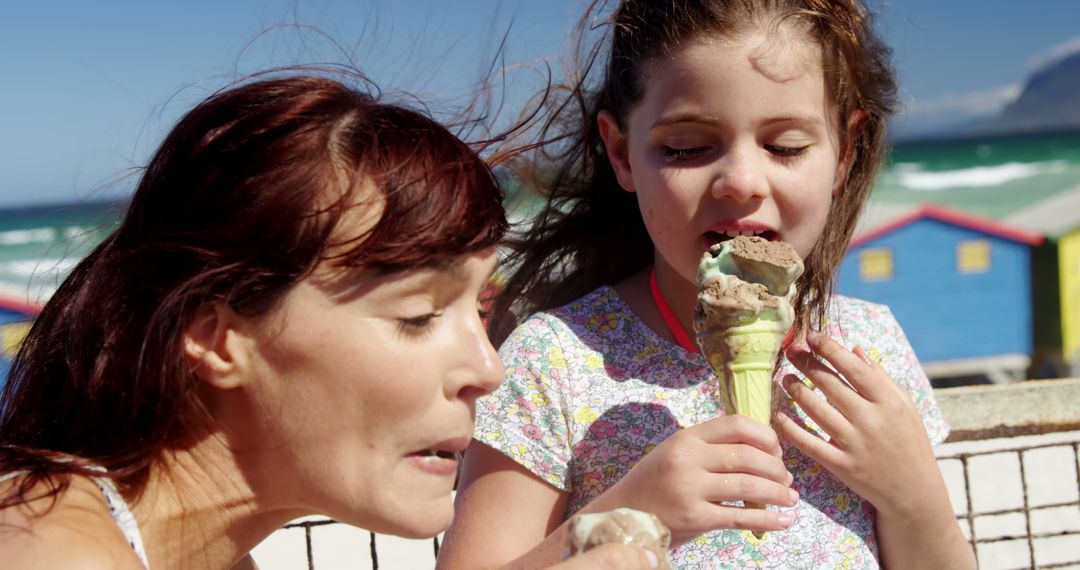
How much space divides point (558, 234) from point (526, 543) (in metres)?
0.96

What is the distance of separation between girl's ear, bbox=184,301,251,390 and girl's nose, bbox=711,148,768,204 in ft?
3.49

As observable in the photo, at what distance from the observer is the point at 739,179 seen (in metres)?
2.23

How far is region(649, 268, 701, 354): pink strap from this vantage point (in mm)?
2582

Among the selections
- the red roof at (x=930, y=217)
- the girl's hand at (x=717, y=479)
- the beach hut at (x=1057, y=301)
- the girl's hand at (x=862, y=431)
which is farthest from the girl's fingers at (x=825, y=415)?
the beach hut at (x=1057, y=301)

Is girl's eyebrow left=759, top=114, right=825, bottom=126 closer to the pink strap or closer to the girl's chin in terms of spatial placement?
the pink strap

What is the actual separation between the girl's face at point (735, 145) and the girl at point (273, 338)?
0.61 m

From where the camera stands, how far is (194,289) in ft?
5.68

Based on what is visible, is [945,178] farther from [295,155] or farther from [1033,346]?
[295,155]

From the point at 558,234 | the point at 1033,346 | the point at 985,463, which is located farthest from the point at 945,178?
the point at 558,234

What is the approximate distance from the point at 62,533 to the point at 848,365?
1620 millimetres

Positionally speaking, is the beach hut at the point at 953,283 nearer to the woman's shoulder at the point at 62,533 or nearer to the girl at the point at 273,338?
the girl at the point at 273,338

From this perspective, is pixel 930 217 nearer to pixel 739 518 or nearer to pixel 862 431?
pixel 862 431

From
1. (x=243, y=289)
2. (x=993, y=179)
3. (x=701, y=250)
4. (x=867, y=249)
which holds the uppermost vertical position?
(x=993, y=179)

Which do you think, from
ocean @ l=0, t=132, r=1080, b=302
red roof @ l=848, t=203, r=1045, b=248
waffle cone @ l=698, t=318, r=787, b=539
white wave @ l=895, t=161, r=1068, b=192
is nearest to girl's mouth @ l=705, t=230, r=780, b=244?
waffle cone @ l=698, t=318, r=787, b=539
